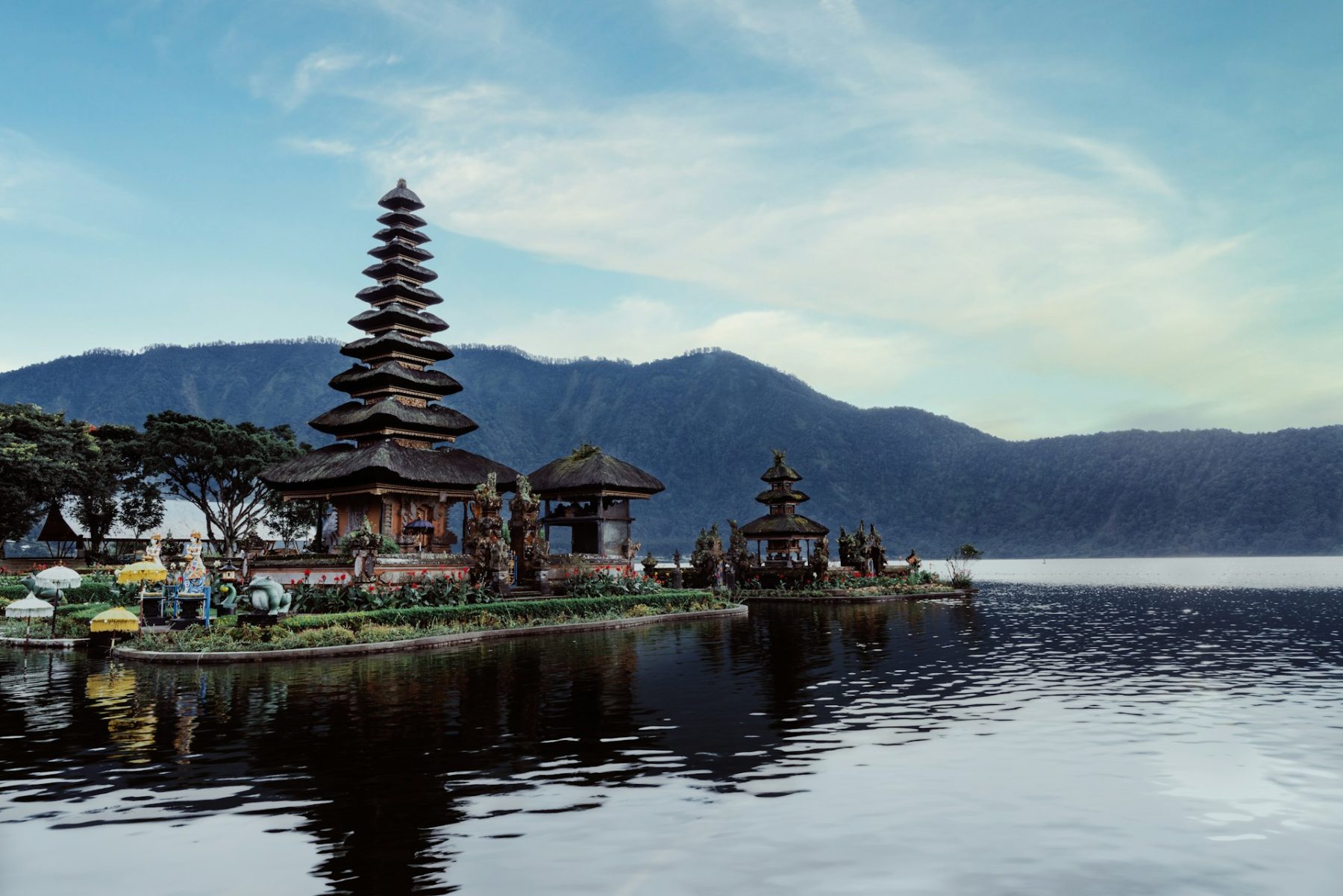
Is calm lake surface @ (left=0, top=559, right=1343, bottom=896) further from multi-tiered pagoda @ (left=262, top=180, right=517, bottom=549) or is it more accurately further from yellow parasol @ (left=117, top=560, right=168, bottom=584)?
multi-tiered pagoda @ (left=262, top=180, right=517, bottom=549)

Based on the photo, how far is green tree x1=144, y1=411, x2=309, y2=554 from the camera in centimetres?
6675

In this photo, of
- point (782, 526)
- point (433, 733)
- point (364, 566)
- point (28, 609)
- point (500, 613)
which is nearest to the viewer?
point (433, 733)

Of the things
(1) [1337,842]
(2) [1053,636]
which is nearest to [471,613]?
(2) [1053,636]

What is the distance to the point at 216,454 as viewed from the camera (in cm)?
6762

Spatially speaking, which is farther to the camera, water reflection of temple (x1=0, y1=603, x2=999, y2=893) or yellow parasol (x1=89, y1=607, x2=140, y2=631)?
yellow parasol (x1=89, y1=607, x2=140, y2=631)

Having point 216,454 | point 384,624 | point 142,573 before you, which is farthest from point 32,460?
point 384,624

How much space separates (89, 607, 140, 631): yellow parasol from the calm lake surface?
72.9 inches

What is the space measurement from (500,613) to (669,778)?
23.2 metres

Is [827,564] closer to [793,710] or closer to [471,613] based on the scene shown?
[471,613]

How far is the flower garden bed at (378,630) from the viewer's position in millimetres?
26000

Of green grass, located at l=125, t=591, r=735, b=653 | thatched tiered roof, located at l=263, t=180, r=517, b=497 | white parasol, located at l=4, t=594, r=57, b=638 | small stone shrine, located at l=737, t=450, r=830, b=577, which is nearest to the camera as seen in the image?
green grass, located at l=125, t=591, r=735, b=653

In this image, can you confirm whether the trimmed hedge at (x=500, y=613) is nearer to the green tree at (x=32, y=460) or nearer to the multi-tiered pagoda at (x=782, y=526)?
the multi-tiered pagoda at (x=782, y=526)

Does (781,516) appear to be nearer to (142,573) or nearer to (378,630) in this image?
(378,630)

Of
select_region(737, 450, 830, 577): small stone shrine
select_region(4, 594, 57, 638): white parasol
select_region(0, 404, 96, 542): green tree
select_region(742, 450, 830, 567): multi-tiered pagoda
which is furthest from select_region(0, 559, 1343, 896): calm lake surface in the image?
select_region(742, 450, 830, 567): multi-tiered pagoda
